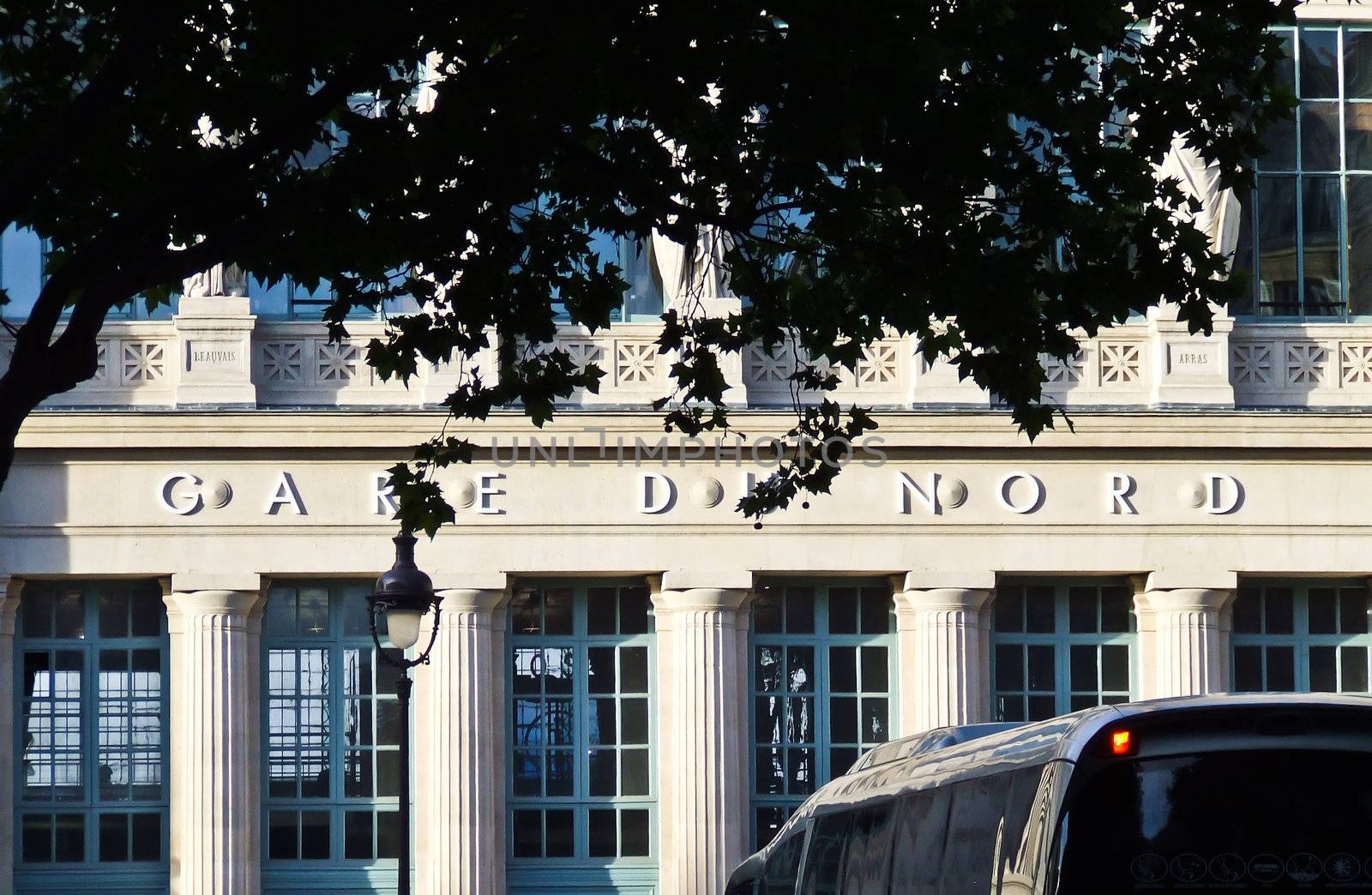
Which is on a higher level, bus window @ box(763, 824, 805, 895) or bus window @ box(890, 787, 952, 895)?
bus window @ box(890, 787, 952, 895)

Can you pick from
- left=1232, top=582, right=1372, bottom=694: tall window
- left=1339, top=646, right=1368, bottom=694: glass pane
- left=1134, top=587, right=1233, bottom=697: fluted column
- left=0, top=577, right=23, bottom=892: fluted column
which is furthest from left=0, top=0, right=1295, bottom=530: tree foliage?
left=1339, top=646, right=1368, bottom=694: glass pane

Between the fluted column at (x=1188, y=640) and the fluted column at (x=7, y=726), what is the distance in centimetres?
1386

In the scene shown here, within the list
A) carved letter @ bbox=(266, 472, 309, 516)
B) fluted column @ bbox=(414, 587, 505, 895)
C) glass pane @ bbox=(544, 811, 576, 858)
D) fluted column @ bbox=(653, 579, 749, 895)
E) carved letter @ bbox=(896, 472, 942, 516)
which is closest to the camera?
fluted column @ bbox=(414, 587, 505, 895)

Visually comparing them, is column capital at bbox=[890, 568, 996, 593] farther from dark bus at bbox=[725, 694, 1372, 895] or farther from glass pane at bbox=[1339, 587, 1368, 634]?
dark bus at bbox=[725, 694, 1372, 895]

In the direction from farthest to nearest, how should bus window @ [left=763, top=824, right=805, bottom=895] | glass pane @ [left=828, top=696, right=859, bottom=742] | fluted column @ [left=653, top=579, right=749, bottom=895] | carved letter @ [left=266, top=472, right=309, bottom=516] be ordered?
glass pane @ [left=828, top=696, right=859, bottom=742]
carved letter @ [left=266, top=472, right=309, bottom=516]
fluted column @ [left=653, top=579, right=749, bottom=895]
bus window @ [left=763, top=824, right=805, bottom=895]

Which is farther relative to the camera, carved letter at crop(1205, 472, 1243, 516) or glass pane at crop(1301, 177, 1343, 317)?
glass pane at crop(1301, 177, 1343, 317)

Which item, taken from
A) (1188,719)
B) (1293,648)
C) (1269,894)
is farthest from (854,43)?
(1293,648)

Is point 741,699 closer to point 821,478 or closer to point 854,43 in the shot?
point 821,478

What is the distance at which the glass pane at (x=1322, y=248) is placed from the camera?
30.2 meters

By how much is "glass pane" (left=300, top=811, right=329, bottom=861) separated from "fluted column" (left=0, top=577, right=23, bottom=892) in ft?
11.3

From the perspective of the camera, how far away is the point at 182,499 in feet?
94.9

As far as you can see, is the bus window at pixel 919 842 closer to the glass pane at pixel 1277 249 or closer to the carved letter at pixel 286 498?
the carved letter at pixel 286 498

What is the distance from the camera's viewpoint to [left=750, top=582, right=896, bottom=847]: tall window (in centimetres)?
2995

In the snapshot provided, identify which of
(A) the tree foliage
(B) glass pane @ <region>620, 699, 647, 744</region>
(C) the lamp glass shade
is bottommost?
(B) glass pane @ <region>620, 699, 647, 744</region>
